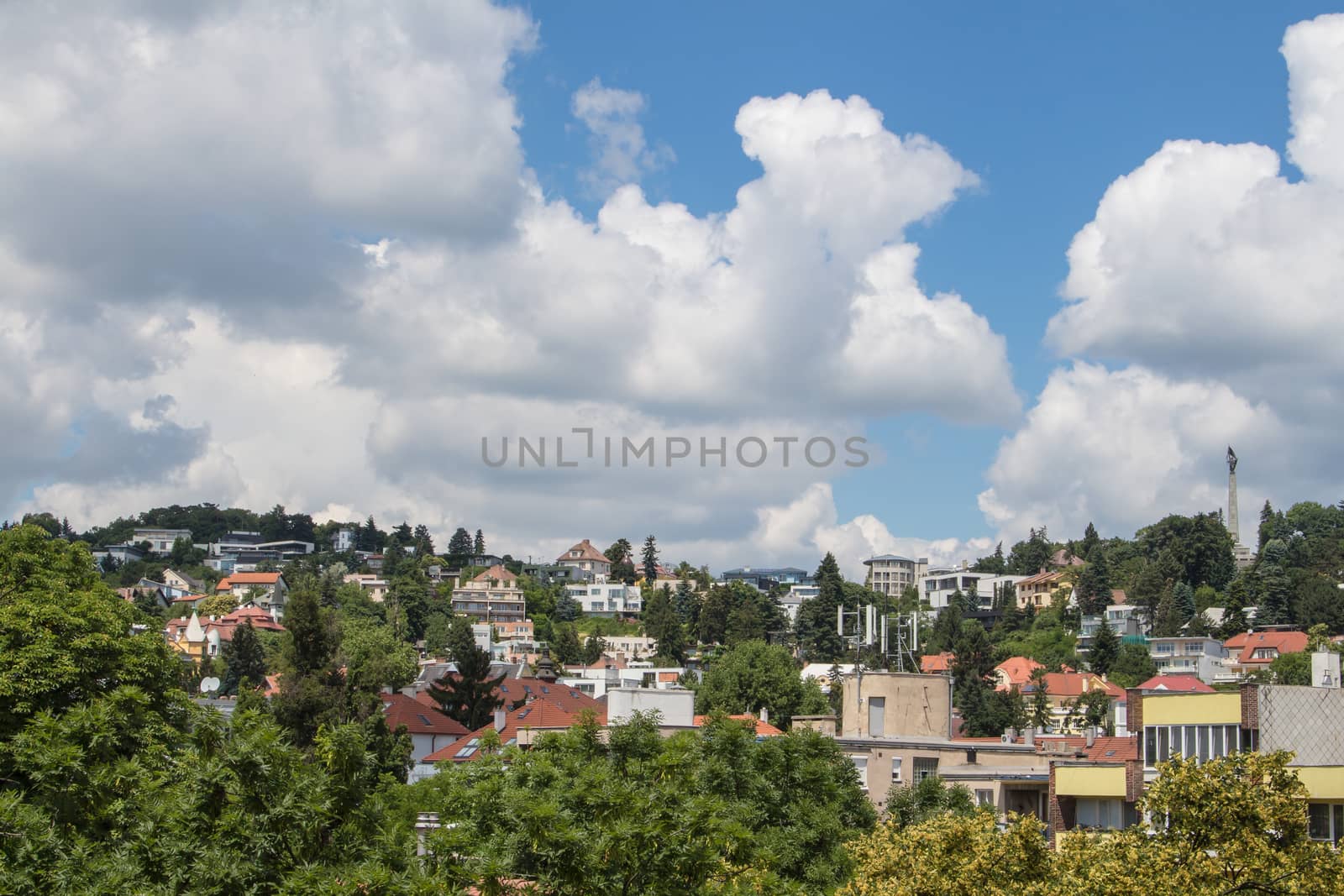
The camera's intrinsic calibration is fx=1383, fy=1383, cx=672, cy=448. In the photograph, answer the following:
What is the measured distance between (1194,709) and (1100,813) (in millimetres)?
4426

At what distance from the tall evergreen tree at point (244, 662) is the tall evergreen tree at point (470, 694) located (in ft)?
169

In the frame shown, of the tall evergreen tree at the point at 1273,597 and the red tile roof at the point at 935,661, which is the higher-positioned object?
the tall evergreen tree at the point at 1273,597

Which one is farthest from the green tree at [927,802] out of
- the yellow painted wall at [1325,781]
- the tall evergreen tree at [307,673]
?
the tall evergreen tree at [307,673]

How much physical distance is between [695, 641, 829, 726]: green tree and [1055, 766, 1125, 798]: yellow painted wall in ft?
131

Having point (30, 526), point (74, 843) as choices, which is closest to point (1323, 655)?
point (74, 843)

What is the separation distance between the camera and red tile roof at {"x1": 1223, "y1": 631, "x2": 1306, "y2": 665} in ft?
423

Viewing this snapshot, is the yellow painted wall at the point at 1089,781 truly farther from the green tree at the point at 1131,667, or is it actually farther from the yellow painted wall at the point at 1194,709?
the green tree at the point at 1131,667

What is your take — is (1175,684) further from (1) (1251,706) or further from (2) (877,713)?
(1) (1251,706)

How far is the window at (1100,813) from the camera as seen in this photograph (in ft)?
116

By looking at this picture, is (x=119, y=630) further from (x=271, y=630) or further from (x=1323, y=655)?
(x=271, y=630)

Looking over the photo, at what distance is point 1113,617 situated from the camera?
168 metres

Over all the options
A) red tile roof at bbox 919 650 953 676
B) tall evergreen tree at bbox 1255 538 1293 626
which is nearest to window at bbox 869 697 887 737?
red tile roof at bbox 919 650 953 676

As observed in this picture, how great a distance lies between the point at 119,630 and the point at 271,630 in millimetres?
131974

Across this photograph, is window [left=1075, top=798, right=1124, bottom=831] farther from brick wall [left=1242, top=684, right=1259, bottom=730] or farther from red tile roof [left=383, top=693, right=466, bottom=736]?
red tile roof [left=383, top=693, right=466, bottom=736]
